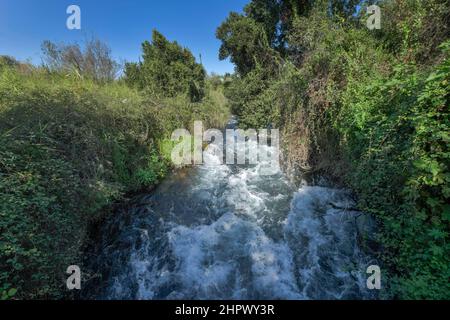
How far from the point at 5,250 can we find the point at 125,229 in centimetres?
183

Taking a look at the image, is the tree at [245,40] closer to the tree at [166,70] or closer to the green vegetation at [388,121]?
the green vegetation at [388,121]

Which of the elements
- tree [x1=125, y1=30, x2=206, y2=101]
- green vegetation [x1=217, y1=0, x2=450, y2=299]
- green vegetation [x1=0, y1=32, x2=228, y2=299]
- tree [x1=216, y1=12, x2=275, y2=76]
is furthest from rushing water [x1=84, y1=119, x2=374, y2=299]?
tree [x1=216, y1=12, x2=275, y2=76]

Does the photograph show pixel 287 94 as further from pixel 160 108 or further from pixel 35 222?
pixel 35 222

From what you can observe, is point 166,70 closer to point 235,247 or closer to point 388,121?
point 235,247

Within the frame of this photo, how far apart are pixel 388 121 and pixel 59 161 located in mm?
4650

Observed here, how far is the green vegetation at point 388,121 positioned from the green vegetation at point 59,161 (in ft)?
12.4

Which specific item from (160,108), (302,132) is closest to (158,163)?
(160,108)

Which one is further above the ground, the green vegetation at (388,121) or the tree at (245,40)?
the tree at (245,40)

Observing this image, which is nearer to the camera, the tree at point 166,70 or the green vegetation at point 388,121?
the green vegetation at point 388,121

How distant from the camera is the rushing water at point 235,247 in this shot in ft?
8.50

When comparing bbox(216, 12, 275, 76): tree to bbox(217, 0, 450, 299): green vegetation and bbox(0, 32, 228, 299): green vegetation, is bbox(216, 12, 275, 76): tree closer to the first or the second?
bbox(217, 0, 450, 299): green vegetation

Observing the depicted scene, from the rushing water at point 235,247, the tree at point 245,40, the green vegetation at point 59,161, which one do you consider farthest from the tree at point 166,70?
the rushing water at point 235,247

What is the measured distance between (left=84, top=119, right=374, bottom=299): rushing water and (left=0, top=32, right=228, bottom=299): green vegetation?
0.66m

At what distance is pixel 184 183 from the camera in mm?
5238
